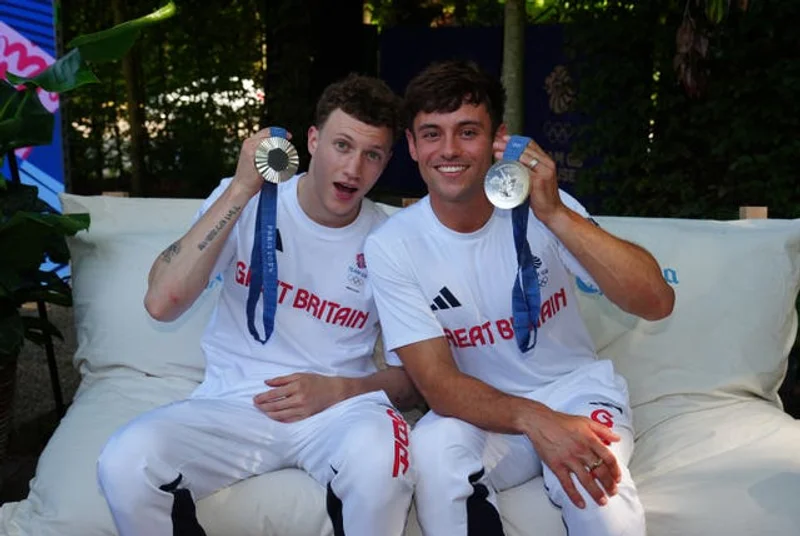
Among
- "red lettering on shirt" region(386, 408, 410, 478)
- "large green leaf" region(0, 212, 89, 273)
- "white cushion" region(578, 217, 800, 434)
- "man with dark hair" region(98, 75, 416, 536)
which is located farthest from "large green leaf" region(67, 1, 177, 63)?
"white cushion" region(578, 217, 800, 434)

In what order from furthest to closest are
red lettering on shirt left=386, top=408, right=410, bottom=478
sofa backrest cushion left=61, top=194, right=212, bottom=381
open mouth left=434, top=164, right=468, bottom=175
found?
sofa backrest cushion left=61, top=194, right=212, bottom=381 < open mouth left=434, top=164, right=468, bottom=175 < red lettering on shirt left=386, top=408, right=410, bottom=478

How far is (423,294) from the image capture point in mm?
3025

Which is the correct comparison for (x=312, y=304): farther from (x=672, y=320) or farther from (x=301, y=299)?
(x=672, y=320)

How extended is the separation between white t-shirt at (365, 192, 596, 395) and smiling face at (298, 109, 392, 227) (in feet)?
0.53

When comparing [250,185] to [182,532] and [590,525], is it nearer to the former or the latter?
[182,532]

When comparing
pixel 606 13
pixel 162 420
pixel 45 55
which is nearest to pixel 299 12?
pixel 45 55

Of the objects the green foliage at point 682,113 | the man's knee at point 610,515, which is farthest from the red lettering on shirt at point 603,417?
the green foliage at point 682,113

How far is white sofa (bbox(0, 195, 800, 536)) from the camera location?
288cm

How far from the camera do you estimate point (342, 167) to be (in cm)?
316

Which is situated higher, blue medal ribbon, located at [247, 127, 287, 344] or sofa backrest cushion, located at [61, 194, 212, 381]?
blue medal ribbon, located at [247, 127, 287, 344]

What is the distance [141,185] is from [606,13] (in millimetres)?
6760

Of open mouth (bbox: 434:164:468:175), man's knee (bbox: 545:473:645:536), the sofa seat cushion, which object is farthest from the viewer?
open mouth (bbox: 434:164:468:175)

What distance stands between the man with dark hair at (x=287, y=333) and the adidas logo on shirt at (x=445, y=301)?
290 mm

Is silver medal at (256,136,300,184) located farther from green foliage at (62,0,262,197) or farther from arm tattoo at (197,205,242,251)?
green foliage at (62,0,262,197)
